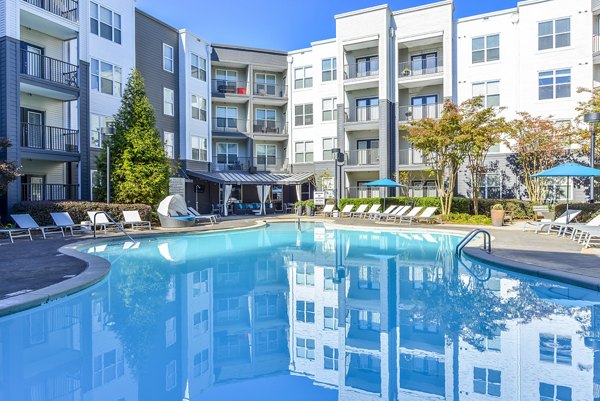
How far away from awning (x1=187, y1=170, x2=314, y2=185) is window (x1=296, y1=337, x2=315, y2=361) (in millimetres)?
22761

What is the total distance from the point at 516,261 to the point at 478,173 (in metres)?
16.9

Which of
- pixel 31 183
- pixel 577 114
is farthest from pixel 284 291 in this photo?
pixel 577 114

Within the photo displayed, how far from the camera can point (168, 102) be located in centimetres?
2727

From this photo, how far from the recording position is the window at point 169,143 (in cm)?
2692

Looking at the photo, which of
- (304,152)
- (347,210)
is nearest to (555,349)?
(347,210)

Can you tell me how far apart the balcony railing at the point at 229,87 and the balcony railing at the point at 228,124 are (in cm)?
197

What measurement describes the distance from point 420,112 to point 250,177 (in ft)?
40.7

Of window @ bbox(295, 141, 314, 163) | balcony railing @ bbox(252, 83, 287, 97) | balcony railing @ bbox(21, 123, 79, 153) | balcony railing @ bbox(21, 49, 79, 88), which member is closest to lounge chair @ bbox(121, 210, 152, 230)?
balcony railing @ bbox(21, 123, 79, 153)

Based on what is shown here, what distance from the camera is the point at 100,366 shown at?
4.66 metres

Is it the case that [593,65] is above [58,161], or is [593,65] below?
above

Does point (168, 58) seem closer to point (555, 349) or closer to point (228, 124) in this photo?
point (228, 124)

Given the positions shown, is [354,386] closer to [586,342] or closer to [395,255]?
[586,342]

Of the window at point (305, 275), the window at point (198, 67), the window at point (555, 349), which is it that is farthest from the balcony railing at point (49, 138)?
the window at point (555, 349)

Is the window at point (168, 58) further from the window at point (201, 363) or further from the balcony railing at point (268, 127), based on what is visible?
the window at point (201, 363)
